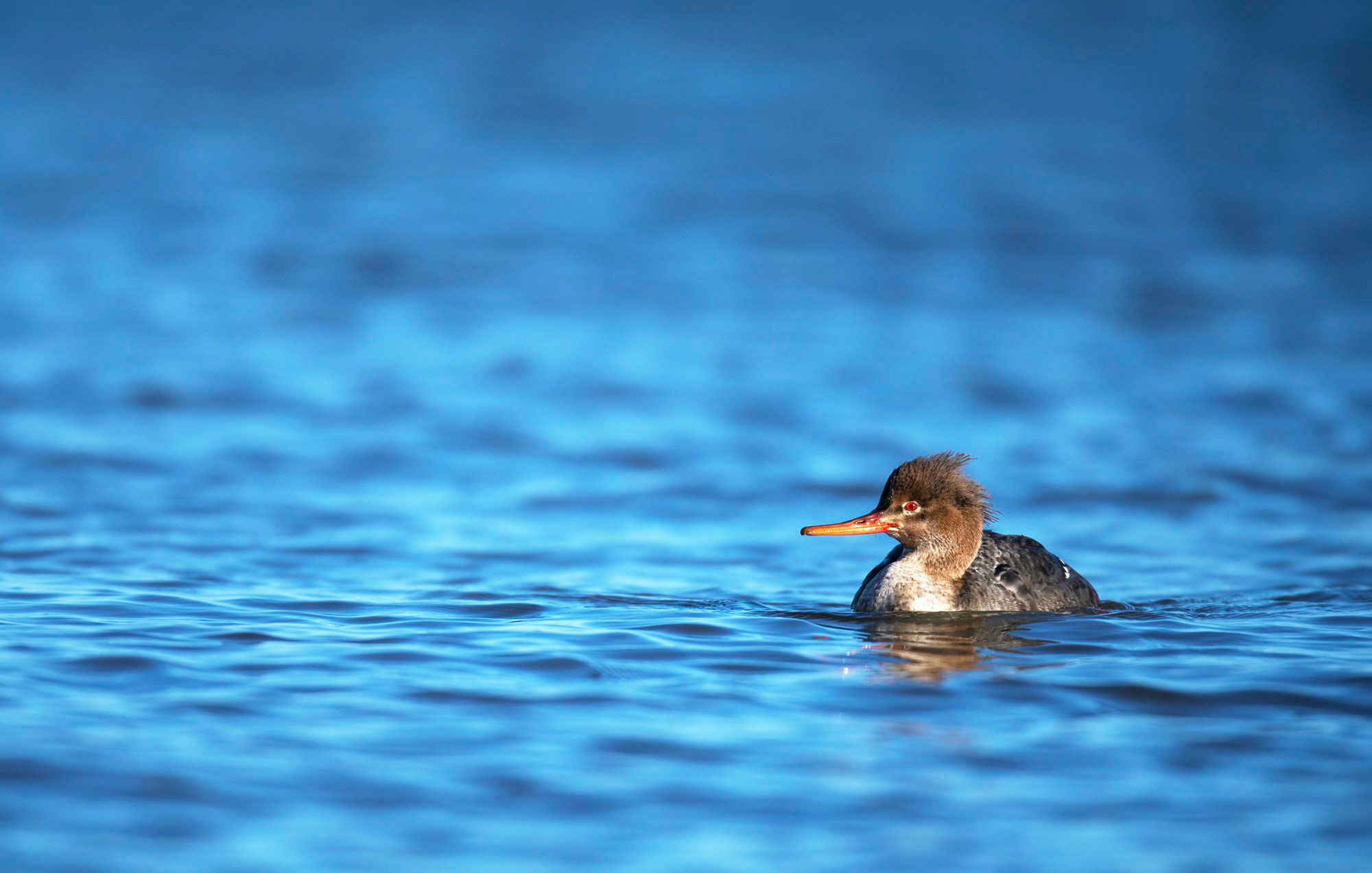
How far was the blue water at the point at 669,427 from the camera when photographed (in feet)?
17.4

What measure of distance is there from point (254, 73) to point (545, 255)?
8401 mm

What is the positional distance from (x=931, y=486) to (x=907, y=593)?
648 millimetres

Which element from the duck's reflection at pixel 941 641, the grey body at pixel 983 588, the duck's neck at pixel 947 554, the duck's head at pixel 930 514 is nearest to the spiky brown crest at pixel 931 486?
the duck's head at pixel 930 514

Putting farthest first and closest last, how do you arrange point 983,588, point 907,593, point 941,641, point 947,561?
point 947,561
point 983,588
point 907,593
point 941,641

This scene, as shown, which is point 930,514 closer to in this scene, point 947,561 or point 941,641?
point 947,561

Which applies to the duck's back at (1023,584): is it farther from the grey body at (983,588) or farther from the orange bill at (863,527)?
the orange bill at (863,527)

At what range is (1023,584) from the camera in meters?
8.30

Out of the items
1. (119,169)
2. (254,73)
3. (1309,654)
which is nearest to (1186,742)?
(1309,654)

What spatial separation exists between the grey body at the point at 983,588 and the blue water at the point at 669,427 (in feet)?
0.70

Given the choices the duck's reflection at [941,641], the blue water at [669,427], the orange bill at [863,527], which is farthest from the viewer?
the orange bill at [863,527]

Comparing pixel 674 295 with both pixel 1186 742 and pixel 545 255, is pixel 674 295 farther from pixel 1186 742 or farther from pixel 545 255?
pixel 1186 742

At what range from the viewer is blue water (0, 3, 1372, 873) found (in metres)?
5.29

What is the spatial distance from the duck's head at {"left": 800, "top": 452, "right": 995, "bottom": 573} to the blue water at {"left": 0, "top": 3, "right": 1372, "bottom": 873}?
540 mm

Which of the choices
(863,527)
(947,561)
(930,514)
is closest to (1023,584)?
Answer: (947,561)
